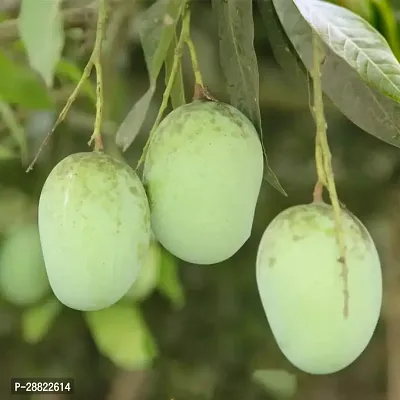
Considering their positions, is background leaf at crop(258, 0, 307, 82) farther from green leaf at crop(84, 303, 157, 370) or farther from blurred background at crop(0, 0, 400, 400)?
green leaf at crop(84, 303, 157, 370)

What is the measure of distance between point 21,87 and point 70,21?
0.35 ft

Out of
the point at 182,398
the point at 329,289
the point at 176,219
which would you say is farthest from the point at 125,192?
the point at 182,398

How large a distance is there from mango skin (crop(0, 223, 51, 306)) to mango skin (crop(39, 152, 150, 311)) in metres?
0.27

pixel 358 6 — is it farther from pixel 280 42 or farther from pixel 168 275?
pixel 168 275

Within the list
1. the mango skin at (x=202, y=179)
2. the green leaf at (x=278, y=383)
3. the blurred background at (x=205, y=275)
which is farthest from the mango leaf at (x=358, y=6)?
the green leaf at (x=278, y=383)

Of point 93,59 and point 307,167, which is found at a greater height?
point 93,59

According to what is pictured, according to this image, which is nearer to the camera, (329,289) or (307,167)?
(329,289)

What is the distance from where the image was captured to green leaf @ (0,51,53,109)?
1.83 feet

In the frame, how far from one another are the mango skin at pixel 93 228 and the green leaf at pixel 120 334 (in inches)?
10.4

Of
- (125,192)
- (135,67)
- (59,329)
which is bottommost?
(59,329)

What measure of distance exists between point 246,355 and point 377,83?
597 mm

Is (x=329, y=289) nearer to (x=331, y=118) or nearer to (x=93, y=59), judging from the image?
(x=93, y=59)

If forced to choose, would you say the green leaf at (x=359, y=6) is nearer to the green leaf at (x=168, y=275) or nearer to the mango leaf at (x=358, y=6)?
the mango leaf at (x=358, y=6)

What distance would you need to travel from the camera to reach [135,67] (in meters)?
0.78
